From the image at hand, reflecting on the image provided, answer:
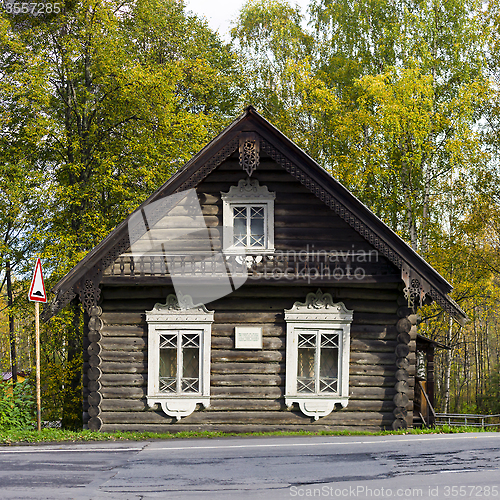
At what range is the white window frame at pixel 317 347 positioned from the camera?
11688mm

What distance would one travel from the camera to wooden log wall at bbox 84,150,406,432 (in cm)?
1174

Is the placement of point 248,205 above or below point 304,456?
above

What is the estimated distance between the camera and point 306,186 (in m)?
11.7

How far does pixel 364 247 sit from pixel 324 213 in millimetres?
1200

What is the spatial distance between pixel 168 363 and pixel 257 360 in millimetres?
2011

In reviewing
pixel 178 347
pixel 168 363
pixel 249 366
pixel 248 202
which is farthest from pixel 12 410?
pixel 248 202

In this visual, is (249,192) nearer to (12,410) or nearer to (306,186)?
(306,186)

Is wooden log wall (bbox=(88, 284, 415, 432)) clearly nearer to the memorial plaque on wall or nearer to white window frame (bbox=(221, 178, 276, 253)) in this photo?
the memorial plaque on wall

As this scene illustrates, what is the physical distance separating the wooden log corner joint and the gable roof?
32mm

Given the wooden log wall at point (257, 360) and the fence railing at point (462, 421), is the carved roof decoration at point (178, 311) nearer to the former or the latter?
the wooden log wall at point (257, 360)

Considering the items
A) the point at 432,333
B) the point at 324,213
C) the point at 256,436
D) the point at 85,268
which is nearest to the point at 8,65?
the point at 85,268

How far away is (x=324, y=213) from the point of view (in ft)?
40.2

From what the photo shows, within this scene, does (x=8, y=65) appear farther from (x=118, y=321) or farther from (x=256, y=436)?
(x=256, y=436)

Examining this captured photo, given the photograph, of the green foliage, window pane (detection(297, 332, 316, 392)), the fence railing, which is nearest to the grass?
the green foliage
